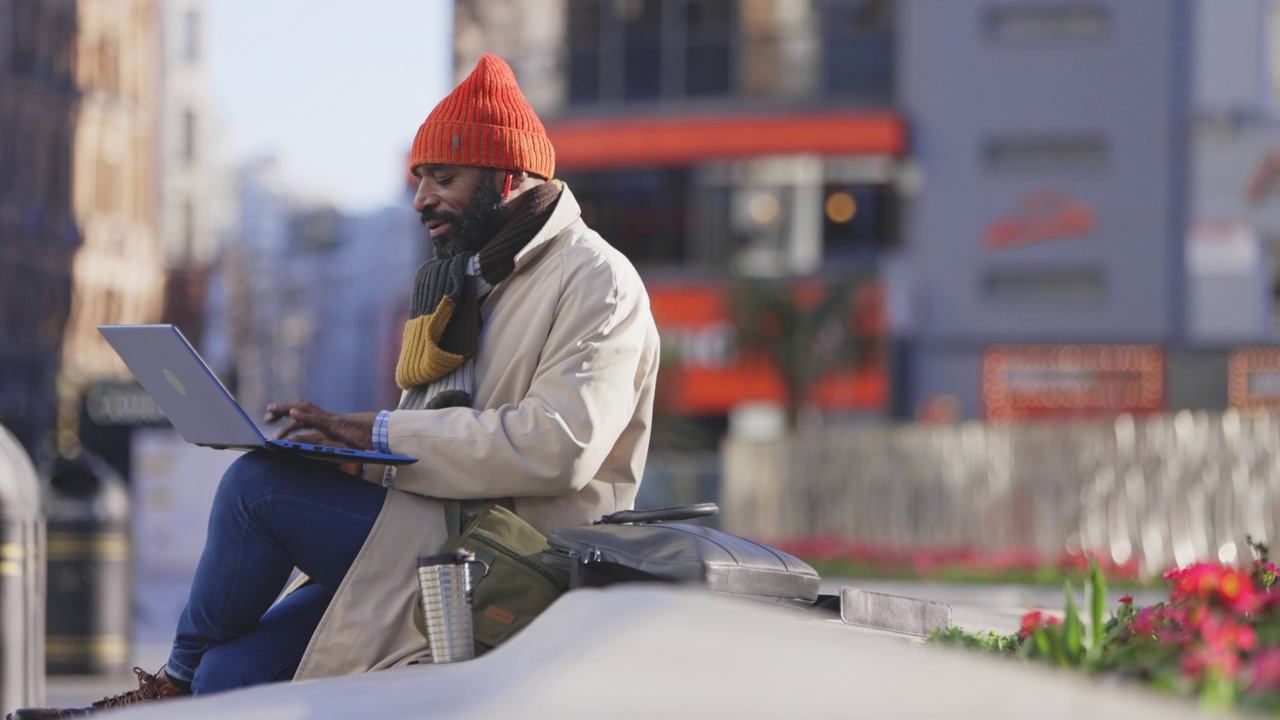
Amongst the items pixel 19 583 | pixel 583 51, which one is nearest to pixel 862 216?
pixel 583 51

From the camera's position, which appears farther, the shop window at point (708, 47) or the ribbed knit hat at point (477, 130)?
the shop window at point (708, 47)

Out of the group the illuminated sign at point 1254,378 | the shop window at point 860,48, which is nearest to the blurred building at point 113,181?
the shop window at point 860,48

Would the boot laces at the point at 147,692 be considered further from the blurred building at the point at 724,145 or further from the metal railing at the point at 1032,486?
the blurred building at the point at 724,145

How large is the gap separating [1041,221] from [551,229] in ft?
90.1

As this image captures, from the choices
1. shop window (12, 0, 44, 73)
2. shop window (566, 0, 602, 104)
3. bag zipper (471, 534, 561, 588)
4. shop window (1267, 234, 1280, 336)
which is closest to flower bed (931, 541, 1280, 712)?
bag zipper (471, 534, 561, 588)

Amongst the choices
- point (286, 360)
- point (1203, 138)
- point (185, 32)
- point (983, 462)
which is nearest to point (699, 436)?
point (983, 462)

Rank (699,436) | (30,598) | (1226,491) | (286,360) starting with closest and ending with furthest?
(30,598) → (1226,491) → (699,436) → (286,360)

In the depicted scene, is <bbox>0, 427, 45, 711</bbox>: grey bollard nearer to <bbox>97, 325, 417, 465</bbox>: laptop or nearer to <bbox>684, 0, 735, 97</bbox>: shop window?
<bbox>97, 325, 417, 465</bbox>: laptop

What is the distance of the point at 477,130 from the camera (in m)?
3.62

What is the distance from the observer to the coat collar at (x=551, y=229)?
11.7 feet

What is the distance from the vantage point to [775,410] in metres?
30.1

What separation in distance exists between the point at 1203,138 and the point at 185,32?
41.1m

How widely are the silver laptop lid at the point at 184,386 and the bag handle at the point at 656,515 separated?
0.65m

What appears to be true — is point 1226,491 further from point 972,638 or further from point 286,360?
point 286,360
